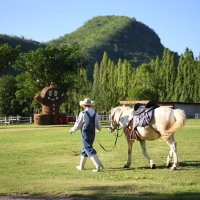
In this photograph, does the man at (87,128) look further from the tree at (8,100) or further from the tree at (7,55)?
the tree at (8,100)

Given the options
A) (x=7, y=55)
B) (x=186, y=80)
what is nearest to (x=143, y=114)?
(x=7, y=55)

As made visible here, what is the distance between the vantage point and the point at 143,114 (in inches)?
469

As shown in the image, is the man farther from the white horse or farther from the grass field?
the white horse

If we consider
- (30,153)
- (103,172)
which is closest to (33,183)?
(103,172)

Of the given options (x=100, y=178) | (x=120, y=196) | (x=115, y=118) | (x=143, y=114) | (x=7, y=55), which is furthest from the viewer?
(x=7, y=55)

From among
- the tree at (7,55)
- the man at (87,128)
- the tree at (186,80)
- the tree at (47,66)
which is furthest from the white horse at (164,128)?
the tree at (186,80)

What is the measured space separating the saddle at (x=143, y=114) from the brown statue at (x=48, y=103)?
3392cm

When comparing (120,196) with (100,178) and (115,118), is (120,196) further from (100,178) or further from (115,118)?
(115,118)

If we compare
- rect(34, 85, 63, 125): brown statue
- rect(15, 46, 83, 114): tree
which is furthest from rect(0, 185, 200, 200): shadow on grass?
rect(15, 46, 83, 114): tree

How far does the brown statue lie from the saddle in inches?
1336

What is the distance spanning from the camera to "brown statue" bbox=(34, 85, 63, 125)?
45719mm

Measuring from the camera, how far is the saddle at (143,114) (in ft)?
38.4

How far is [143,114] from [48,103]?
34536 mm

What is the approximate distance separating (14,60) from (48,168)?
138 feet
